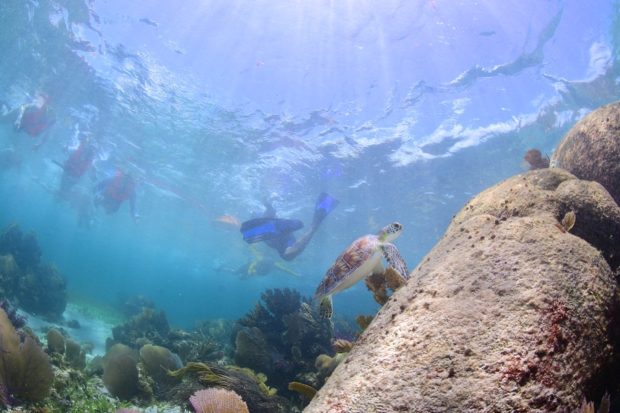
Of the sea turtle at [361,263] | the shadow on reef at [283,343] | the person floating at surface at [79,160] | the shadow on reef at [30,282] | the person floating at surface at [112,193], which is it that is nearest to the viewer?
the sea turtle at [361,263]

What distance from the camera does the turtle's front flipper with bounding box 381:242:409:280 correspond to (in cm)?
320

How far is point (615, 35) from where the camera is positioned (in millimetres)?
13266

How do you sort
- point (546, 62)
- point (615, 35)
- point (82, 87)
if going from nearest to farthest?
point (615, 35) → point (546, 62) → point (82, 87)

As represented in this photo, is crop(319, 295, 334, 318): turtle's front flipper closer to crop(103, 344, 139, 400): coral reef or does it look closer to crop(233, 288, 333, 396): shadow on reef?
crop(233, 288, 333, 396): shadow on reef

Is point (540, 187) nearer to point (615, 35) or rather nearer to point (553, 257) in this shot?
point (553, 257)

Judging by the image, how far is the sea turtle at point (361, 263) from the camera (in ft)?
11.6

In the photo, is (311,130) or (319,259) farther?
(319,259)

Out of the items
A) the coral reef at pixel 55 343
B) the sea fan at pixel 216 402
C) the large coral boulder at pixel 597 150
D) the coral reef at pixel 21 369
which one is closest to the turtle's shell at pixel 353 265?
the sea fan at pixel 216 402

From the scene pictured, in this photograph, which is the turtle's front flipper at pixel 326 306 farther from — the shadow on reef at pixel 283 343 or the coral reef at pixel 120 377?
the coral reef at pixel 120 377

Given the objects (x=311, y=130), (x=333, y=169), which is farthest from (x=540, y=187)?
(x=333, y=169)

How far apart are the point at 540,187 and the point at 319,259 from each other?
41.2m

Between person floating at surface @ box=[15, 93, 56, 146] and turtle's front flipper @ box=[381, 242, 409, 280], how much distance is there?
26.5m

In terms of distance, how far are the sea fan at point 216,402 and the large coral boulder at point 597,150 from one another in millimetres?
4831

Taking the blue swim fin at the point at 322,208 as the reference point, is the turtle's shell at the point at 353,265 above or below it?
below
